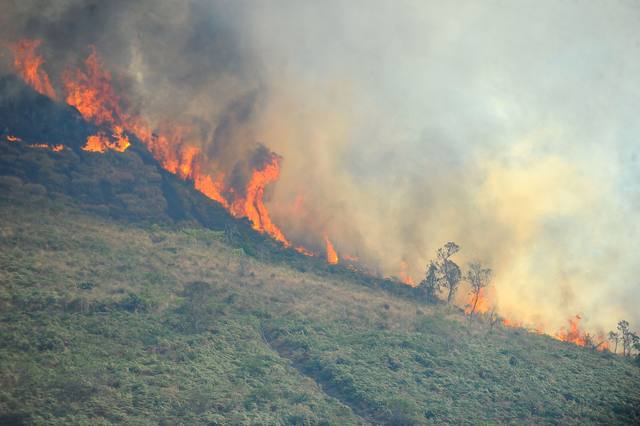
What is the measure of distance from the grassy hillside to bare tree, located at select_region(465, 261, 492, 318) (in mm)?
8205

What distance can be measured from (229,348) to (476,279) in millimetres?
58067

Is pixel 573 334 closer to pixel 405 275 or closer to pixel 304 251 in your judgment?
pixel 405 275

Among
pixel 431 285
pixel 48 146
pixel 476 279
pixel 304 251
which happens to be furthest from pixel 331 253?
pixel 48 146

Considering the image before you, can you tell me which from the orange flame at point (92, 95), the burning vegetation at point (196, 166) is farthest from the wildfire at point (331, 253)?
the orange flame at point (92, 95)

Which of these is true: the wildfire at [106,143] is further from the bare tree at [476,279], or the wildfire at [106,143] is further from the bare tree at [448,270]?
the bare tree at [476,279]

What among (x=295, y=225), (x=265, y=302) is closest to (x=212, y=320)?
(x=265, y=302)

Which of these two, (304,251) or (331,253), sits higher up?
(331,253)

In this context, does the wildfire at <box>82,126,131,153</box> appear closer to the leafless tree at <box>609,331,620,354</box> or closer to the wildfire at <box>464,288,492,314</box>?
the wildfire at <box>464,288,492,314</box>

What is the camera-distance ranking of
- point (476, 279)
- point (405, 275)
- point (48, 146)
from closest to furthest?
point (476, 279) → point (48, 146) → point (405, 275)

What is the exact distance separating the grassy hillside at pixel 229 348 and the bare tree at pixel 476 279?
8.20 metres

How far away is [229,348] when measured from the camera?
93125 mm


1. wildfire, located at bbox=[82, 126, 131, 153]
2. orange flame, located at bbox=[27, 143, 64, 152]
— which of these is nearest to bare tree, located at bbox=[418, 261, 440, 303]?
wildfire, located at bbox=[82, 126, 131, 153]

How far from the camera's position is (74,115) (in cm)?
14200

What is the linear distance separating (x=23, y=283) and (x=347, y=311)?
51.4 m
